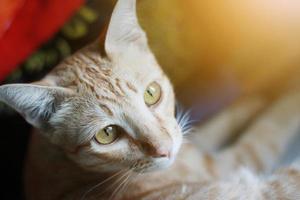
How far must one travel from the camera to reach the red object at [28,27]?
5.34ft

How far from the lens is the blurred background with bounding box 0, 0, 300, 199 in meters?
1.73

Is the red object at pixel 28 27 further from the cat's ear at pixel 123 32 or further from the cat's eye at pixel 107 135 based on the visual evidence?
the cat's eye at pixel 107 135

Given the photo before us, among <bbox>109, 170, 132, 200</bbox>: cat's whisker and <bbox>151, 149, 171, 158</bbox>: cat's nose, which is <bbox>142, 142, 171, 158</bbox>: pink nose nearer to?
<bbox>151, 149, 171, 158</bbox>: cat's nose

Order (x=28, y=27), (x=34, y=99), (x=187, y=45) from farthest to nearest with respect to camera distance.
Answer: (x=187, y=45) < (x=28, y=27) < (x=34, y=99)

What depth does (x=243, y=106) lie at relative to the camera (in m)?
2.03

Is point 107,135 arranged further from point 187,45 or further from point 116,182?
point 187,45

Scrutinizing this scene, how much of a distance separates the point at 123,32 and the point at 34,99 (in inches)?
12.5

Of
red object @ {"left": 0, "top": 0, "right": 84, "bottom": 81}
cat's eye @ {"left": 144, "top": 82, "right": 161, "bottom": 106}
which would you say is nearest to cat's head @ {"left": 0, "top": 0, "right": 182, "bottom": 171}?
cat's eye @ {"left": 144, "top": 82, "right": 161, "bottom": 106}

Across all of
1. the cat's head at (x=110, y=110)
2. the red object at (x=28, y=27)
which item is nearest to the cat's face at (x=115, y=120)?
the cat's head at (x=110, y=110)

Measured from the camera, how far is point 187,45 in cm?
195

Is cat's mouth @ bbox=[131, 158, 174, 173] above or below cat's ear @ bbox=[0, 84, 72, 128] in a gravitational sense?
below

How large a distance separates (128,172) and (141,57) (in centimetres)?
33

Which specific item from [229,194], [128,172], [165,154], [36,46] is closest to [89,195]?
[128,172]

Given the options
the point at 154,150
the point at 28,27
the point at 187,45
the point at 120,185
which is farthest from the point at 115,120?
the point at 187,45
